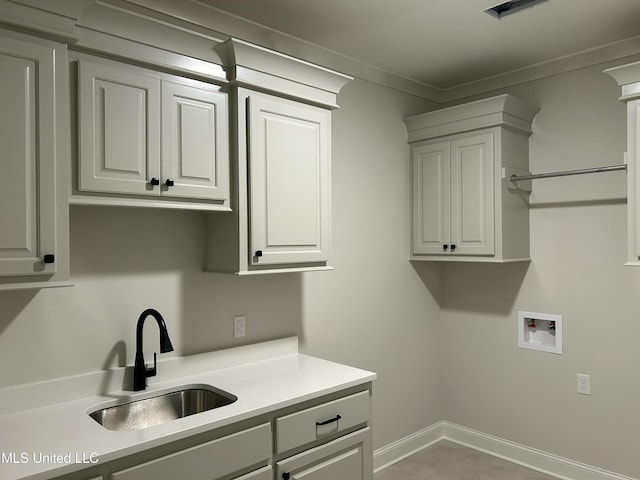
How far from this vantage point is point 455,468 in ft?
10.8

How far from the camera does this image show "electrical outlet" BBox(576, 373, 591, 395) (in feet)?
10.0

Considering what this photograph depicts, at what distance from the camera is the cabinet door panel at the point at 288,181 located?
2.26 m

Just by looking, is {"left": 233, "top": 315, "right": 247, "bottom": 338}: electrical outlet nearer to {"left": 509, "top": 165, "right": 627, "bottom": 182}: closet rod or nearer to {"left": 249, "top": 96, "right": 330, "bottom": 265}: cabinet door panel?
{"left": 249, "top": 96, "right": 330, "bottom": 265}: cabinet door panel

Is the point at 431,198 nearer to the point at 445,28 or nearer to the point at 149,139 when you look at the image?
the point at 445,28

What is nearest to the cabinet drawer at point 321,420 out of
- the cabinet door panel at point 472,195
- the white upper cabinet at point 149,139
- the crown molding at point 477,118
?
the white upper cabinet at point 149,139

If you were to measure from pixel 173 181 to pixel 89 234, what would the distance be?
16.8 inches

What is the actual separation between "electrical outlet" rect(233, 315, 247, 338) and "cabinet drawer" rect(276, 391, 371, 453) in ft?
2.19

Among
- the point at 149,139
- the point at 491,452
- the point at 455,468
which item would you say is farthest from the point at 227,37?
the point at 491,452

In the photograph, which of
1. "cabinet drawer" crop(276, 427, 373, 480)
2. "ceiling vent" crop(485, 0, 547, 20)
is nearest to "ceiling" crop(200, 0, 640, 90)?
"ceiling vent" crop(485, 0, 547, 20)

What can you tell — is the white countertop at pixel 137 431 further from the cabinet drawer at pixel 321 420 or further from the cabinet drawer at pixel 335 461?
the cabinet drawer at pixel 335 461

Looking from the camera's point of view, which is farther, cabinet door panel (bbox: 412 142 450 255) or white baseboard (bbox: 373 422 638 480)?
cabinet door panel (bbox: 412 142 450 255)

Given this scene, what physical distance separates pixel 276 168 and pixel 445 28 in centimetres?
127

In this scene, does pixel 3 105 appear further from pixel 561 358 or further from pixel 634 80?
pixel 561 358

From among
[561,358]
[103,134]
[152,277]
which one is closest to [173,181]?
[103,134]
